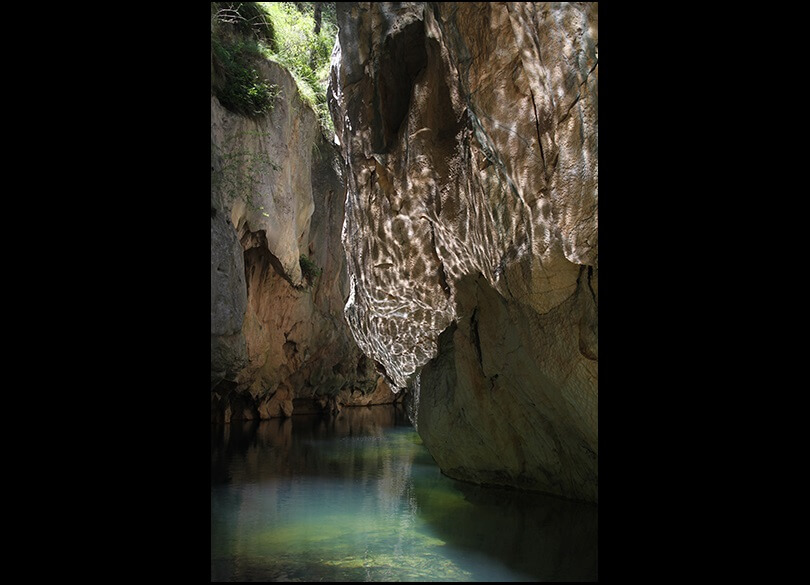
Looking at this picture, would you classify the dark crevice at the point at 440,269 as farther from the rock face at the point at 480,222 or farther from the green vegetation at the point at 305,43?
the green vegetation at the point at 305,43

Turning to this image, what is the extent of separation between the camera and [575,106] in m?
3.55

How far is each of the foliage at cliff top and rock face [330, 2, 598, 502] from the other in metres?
5.32

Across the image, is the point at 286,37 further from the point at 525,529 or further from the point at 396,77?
the point at 525,529

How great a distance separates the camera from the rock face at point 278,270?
878 centimetres

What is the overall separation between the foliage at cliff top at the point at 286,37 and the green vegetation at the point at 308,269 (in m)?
3.29

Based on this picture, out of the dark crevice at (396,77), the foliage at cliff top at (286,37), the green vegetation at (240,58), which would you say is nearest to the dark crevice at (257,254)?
the green vegetation at (240,58)

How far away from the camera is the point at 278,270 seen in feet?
43.1

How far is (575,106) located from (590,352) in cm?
197

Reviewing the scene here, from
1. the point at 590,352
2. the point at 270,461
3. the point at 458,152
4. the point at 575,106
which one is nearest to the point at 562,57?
the point at 575,106

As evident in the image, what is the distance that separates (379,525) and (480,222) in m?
2.73

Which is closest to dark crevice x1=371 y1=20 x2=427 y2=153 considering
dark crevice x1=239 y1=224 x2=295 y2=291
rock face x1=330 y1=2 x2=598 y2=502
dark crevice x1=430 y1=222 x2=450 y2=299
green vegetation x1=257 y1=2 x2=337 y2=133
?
rock face x1=330 y1=2 x2=598 y2=502

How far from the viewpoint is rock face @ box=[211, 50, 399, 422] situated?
8.78 meters

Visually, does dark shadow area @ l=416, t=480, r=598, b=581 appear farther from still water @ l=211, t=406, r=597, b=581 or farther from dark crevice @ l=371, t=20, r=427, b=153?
dark crevice @ l=371, t=20, r=427, b=153
